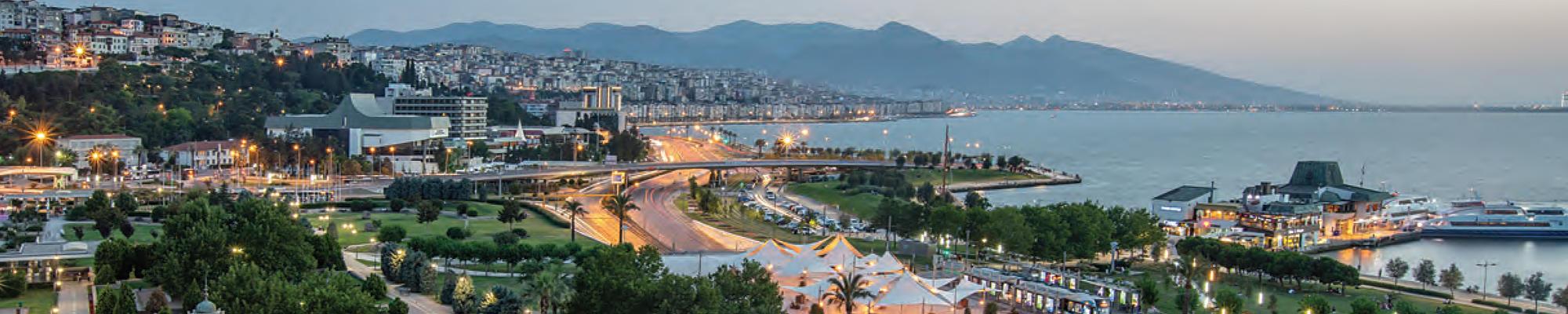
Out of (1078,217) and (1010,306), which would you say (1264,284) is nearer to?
(1078,217)

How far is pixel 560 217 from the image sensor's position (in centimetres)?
3559

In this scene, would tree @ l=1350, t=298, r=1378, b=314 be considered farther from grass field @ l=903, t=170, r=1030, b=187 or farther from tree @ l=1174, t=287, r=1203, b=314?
grass field @ l=903, t=170, r=1030, b=187

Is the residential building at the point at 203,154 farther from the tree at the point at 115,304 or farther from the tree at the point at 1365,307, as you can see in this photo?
the tree at the point at 1365,307

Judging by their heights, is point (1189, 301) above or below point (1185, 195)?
below

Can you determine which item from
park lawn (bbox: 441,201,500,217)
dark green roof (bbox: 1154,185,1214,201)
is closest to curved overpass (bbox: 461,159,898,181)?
park lawn (bbox: 441,201,500,217)

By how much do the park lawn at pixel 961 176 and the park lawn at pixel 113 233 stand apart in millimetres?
33607

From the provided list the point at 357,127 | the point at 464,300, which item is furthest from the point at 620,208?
the point at 357,127

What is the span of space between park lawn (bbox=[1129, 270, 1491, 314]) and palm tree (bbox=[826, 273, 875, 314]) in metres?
5.98

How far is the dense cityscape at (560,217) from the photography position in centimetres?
2025

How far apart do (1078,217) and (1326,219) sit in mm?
15184

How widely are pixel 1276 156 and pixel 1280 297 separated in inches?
2813

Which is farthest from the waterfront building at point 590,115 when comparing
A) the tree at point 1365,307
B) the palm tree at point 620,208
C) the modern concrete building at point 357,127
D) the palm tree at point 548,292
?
the tree at point 1365,307

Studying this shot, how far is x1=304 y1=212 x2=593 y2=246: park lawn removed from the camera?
29.7m

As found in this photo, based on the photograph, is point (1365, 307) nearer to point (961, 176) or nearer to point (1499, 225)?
point (1499, 225)
